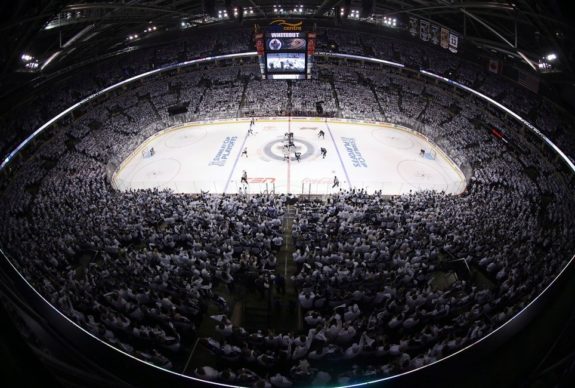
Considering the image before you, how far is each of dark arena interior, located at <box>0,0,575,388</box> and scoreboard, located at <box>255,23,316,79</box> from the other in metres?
0.16

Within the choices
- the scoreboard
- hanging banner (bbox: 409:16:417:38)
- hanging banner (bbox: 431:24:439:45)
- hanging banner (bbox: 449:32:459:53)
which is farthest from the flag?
the scoreboard

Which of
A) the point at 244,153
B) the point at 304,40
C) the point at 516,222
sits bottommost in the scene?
the point at 516,222

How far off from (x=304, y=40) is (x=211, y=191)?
47.1 feet

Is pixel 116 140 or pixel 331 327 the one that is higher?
pixel 116 140

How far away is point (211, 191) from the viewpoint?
26031 mm

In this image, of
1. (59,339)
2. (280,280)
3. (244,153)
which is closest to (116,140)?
(244,153)

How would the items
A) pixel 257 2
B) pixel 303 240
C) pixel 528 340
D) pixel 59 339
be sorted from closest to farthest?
pixel 59 339, pixel 528 340, pixel 303 240, pixel 257 2

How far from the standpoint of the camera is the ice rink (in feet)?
89.5

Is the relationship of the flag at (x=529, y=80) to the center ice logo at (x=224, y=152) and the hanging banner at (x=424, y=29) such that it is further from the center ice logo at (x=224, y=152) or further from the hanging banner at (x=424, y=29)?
the center ice logo at (x=224, y=152)

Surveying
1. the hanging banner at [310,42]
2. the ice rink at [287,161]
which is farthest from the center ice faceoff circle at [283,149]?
the hanging banner at [310,42]

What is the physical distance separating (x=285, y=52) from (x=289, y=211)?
15.4 m

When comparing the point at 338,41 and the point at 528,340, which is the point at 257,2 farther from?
the point at 528,340

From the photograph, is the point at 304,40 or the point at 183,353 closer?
the point at 183,353

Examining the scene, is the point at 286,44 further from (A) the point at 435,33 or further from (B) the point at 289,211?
(B) the point at 289,211
